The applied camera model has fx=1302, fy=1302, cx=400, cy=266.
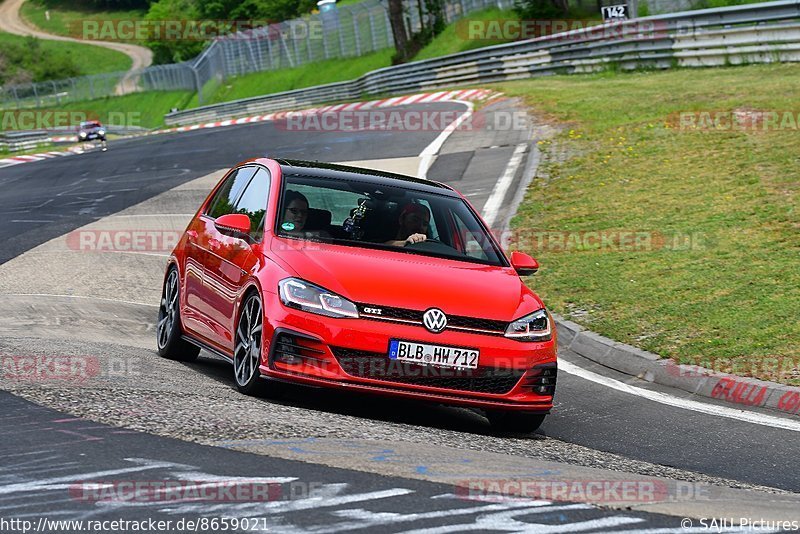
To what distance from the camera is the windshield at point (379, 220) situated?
8789 millimetres

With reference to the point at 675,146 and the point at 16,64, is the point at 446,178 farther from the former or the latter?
the point at 16,64

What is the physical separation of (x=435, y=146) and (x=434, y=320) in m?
19.0

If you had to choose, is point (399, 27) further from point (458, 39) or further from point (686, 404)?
point (686, 404)

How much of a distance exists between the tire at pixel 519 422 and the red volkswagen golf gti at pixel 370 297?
0.03 ft

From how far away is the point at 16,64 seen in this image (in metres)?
130

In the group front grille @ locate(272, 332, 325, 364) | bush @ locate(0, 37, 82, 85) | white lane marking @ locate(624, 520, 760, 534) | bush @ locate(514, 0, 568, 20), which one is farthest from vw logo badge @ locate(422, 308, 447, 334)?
→ bush @ locate(0, 37, 82, 85)

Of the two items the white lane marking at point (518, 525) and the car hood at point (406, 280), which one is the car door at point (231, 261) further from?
the white lane marking at point (518, 525)

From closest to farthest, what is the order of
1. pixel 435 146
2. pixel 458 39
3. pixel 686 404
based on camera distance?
pixel 686 404, pixel 435 146, pixel 458 39

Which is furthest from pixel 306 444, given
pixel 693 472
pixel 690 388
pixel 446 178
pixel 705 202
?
pixel 446 178

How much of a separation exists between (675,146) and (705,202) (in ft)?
13.9

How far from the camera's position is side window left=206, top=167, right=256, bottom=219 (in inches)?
390

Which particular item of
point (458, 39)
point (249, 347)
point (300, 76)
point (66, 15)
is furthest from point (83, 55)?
point (249, 347)

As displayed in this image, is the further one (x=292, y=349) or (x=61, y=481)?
(x=292, y=349)

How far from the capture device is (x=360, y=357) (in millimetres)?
7699
